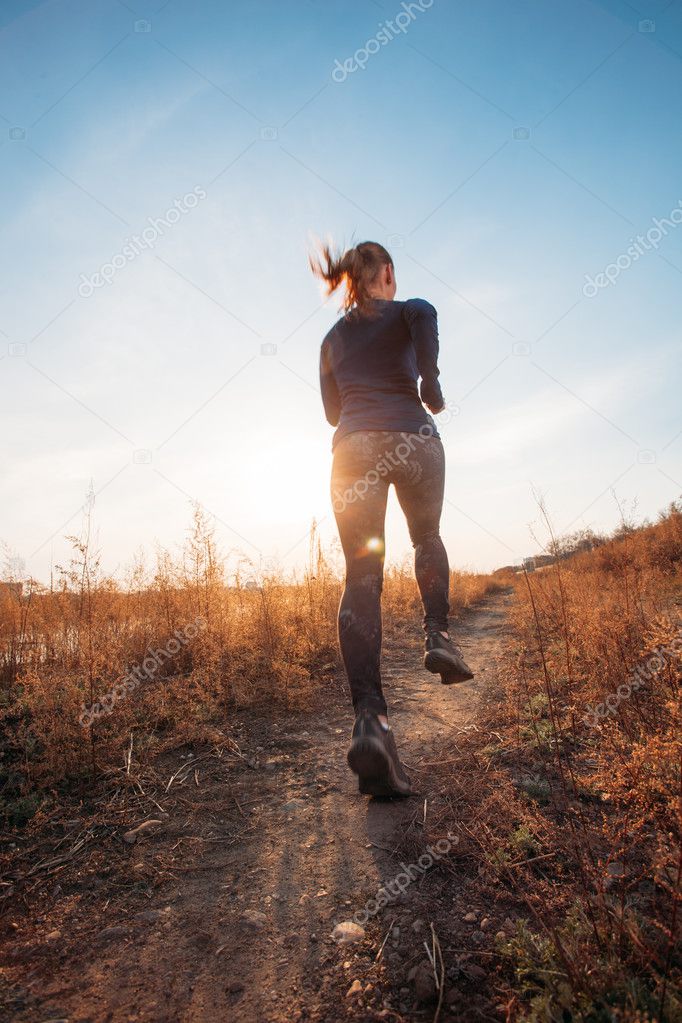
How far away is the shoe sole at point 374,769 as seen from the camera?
1.86 metres

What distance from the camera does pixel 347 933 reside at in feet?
4.41

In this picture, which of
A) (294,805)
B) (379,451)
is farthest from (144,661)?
(379,451)

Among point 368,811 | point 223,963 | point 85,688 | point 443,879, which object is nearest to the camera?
point 223,963

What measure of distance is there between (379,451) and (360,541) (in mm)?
422

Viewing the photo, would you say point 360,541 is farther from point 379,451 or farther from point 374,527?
point 379,451

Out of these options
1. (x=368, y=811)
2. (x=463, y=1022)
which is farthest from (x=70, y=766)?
(x=463, y=1022)

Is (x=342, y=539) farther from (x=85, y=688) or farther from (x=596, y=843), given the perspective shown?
(x=85, y=688)

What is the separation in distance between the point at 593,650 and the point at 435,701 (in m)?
1.10

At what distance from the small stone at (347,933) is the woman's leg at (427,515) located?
121cm

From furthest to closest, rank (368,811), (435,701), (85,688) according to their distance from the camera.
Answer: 1. (435,701)
2. (85,688)
3. (368,811)

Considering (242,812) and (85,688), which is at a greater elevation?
(85,688)

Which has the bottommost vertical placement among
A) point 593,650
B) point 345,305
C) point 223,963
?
point 223,963

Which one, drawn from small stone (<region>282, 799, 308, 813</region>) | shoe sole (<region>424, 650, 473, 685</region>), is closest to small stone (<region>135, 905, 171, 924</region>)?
small stone (<region>282, 799, 308, 813</region>)

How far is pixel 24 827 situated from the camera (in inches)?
79.4
